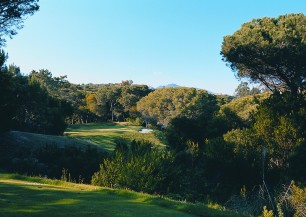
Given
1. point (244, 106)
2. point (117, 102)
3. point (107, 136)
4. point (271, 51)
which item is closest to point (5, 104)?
point (271, 51)

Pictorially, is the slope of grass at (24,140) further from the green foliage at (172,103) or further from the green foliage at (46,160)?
the green foliage at (172,103)

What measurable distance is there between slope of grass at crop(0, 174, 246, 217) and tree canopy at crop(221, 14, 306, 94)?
18739 millimetres

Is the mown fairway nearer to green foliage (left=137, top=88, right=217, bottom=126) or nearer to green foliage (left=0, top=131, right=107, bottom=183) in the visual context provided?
green foliage (left=0, top=131, right=107, bottom=183)

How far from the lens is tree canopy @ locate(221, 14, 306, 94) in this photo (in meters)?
24.5

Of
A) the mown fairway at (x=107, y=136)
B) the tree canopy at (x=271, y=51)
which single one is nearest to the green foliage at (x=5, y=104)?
the mown fairway at (x=107, y=136)

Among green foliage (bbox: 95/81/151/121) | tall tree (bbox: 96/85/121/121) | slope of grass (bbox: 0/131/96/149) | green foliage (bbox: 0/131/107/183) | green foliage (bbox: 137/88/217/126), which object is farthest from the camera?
green foliage (bbox: 95/81/151/121)

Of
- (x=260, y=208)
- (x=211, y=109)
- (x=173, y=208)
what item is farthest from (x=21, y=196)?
(x=211, y=109)

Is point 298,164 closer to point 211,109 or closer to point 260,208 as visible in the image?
point 260,208

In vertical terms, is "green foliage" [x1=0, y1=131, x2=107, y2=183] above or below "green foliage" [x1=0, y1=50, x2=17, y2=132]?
below

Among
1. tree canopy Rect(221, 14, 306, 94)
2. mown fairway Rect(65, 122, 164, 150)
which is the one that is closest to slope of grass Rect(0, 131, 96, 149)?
mown fairway Rect(65, 122, 164, 150)

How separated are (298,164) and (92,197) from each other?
15013mm

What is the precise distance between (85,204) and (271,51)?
2105 centimetres

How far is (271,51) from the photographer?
24.8 metres

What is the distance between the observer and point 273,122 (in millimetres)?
21484
